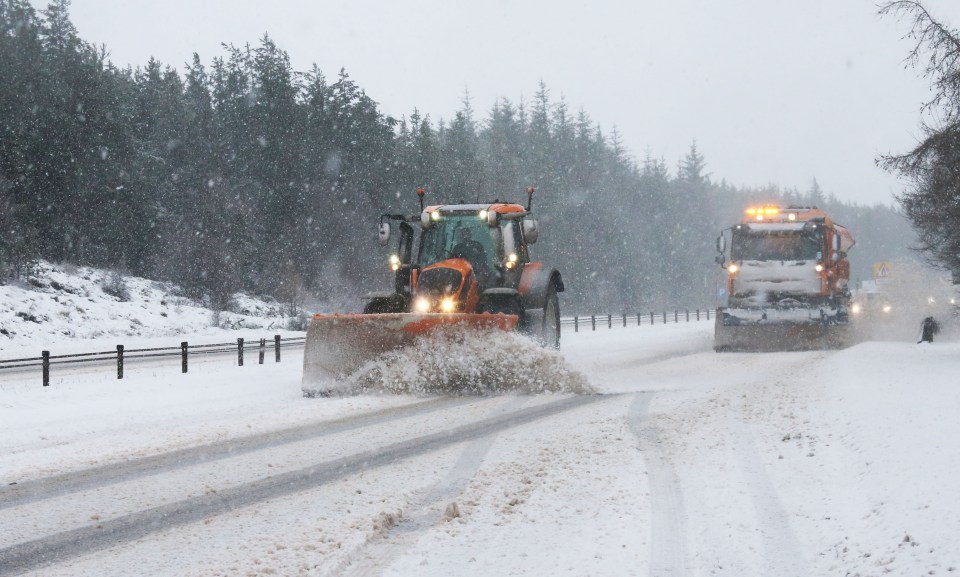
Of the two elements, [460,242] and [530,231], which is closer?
[530,231]

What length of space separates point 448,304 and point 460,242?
1.57 metres

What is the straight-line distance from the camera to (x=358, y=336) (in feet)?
41.3

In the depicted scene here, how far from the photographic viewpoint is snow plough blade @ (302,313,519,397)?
1234cm

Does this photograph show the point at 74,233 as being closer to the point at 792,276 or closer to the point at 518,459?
the point at 792,276

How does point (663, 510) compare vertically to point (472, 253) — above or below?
below

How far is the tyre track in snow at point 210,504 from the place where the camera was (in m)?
5.28

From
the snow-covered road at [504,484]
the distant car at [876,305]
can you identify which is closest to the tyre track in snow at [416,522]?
the snow-covered road at [504,484]

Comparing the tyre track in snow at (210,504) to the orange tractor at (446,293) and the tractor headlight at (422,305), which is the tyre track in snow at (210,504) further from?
the tractor headlight at (422,305)

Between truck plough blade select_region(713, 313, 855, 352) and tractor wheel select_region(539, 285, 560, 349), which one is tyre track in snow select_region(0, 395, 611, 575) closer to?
tractor wheel select_region(539, 285, 560, 349)

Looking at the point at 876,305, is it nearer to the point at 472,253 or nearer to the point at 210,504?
the point at 472,253

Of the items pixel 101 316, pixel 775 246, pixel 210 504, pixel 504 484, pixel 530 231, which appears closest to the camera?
pixel 210 504

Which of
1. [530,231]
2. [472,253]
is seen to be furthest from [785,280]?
[472,253]

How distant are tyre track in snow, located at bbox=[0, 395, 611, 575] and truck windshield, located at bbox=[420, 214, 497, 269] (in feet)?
16.2

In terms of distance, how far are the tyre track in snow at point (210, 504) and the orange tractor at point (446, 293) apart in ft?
9.84
